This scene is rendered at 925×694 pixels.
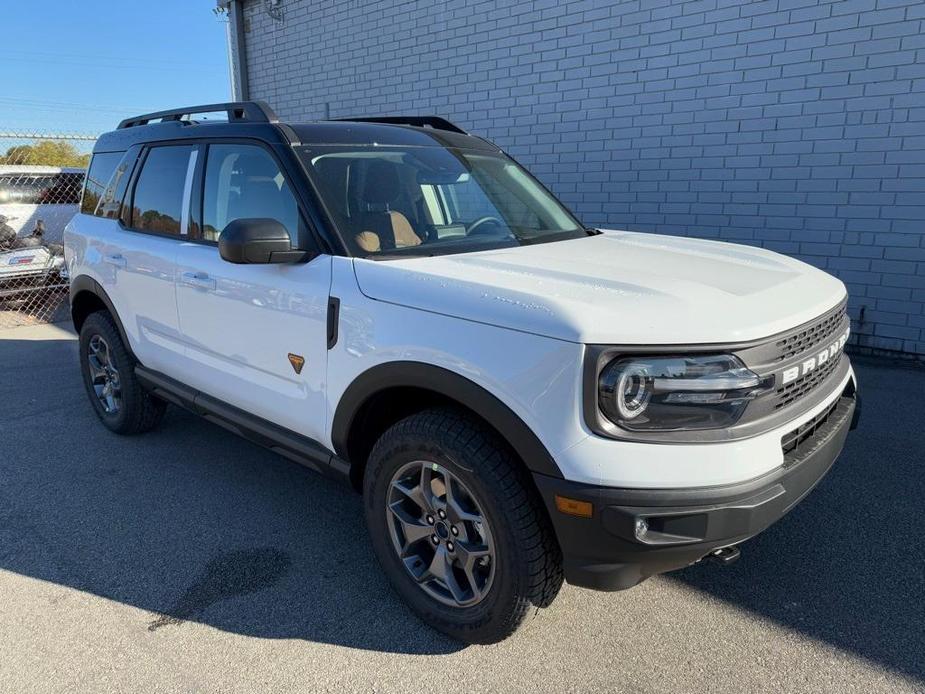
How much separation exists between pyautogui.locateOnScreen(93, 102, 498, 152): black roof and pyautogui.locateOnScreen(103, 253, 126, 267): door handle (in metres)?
0.72

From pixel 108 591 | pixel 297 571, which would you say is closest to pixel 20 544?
pixel 108 591

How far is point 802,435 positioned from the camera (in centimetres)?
233

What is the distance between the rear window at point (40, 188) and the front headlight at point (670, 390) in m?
10.1

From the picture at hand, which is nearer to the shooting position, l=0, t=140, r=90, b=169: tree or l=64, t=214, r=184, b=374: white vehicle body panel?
l=64, t=214, r=184, b=374: white vehicle body panel

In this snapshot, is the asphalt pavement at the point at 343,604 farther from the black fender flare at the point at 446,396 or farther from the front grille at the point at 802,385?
the front grille at the point at 802,385

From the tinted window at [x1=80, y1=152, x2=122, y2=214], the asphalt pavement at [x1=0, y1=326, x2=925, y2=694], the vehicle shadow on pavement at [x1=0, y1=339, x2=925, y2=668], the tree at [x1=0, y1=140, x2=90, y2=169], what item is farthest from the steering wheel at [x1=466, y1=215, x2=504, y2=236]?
the tree at [x1=0, y1=140, x2=90, y2=169]

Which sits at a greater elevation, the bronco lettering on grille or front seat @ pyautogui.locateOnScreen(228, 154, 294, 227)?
front seat @ pyautogui.locateOnScreen(228, 154, 294, 227)

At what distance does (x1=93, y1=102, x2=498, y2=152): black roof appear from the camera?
10.3 ft

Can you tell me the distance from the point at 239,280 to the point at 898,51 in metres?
5.62

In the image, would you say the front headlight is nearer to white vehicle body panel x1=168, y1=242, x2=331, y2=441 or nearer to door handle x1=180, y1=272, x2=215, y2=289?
white vehicle body panel x1=168, y1=242, x2=331, y2=441

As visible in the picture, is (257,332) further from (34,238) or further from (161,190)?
(34,238)

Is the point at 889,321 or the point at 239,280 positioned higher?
the point at 239,280

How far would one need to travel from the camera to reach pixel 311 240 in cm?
281

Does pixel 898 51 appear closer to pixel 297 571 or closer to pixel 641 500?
pixel 641 500
